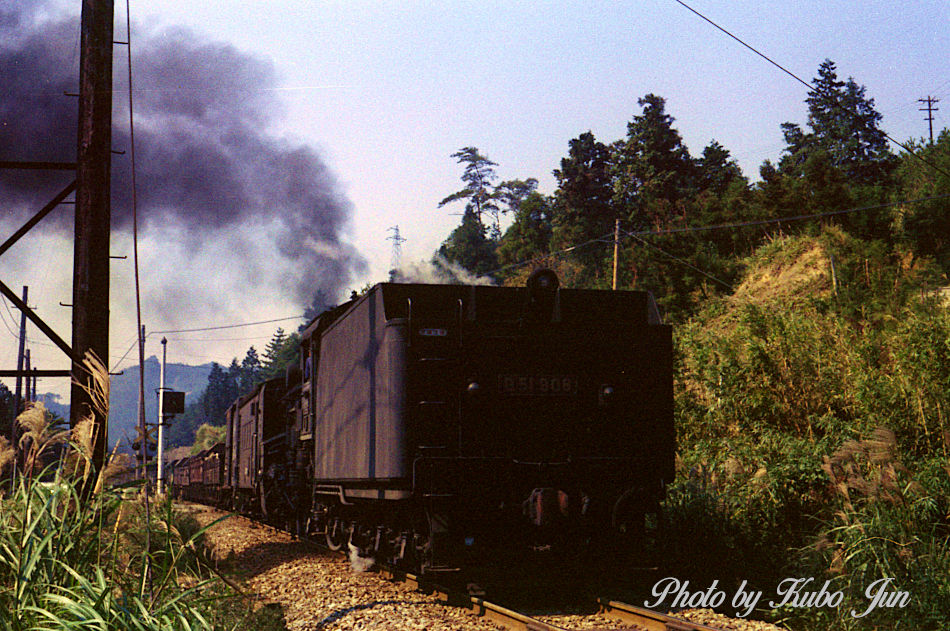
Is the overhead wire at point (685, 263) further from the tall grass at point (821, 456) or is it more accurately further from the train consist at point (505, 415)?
the train consist at point (505, 415)

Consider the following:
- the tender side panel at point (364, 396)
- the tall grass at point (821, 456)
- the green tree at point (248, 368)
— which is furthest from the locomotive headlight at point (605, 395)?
the green tree at point (248, 368)

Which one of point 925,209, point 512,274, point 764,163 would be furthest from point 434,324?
point 512,274

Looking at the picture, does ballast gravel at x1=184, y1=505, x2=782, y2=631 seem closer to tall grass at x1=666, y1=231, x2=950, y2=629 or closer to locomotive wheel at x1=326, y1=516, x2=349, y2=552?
locomotive wheel at x1=326, y1=516, x2=349, y2=552

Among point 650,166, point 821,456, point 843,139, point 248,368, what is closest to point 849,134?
point 843,139

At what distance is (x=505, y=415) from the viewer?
29.6ft

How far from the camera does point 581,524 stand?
897cm

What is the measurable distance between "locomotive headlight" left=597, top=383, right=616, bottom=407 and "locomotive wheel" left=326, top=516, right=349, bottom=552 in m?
5.06

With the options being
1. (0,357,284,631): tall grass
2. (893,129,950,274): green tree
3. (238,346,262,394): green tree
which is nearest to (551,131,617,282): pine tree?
(893,129,950,274): green tree

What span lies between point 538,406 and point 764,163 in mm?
45756

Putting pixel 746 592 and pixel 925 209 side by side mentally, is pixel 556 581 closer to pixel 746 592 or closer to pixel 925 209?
pixel 746 592

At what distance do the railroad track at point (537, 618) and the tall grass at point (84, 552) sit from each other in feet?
8.51

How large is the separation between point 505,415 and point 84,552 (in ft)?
14.8

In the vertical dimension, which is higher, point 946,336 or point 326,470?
point 946,336

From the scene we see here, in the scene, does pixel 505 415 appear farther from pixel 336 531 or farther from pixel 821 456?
pixel 821 456
